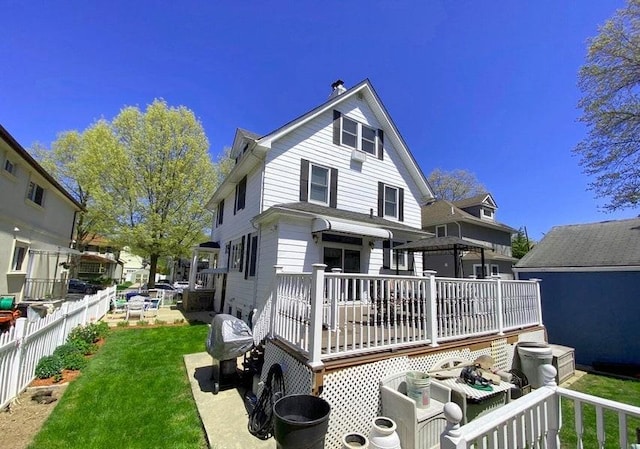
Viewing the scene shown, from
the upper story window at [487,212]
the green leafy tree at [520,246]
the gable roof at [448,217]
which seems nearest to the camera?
the gable roof at [448,217]

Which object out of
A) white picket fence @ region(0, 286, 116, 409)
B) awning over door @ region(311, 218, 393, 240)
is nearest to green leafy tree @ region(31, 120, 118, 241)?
white picket fence @ region(0, 286, 116, 409)

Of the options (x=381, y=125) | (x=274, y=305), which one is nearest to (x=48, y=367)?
(x=274, y=305)

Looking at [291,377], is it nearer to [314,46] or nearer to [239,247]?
[239,247]

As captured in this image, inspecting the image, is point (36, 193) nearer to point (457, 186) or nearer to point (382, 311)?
point (382, 311)

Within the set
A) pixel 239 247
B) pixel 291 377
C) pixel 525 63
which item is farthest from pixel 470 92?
pixel 291 377

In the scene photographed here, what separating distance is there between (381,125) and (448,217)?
11433mm

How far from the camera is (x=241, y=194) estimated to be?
490 inches

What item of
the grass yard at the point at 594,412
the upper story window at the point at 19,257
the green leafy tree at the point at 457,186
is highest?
the green leafy tree at the point at 457,186

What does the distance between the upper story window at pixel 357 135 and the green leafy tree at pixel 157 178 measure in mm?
13212

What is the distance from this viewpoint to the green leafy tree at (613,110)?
11.1 m

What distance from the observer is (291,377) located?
4.48 m

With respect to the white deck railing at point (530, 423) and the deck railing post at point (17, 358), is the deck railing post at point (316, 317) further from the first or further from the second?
Result: the deck railing post at point (17, 358)

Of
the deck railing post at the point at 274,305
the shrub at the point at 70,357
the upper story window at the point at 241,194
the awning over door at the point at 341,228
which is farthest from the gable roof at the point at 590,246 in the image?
the shrub at the point at 70,357

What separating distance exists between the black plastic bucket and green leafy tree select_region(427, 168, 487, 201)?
3291 centimetres
